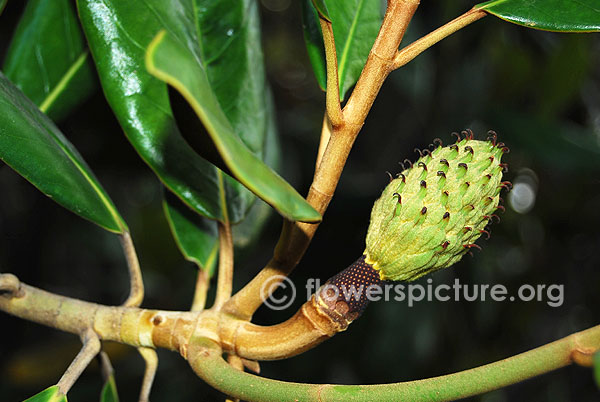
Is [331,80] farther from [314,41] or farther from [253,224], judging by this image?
[253,224]

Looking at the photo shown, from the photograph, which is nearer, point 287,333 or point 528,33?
point 287,333

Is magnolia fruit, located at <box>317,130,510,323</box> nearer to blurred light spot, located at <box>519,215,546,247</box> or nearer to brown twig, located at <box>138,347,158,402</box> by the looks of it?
brown twig, located at <box>138,347,158,402</box>

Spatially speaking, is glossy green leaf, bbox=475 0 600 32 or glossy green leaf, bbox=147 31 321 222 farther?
glossy green leaf, bbox=475 0 600 32

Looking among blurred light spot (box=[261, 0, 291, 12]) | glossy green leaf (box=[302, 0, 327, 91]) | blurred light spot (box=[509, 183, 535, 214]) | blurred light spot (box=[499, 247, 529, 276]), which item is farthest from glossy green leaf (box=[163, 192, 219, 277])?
blurred light spot (box=[261, 0, 291, 12])

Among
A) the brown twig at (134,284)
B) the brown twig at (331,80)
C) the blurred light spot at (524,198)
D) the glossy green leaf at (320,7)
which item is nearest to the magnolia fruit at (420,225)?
the brown twig at (331,80)

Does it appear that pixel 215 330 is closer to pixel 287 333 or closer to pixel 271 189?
pixel 287 333

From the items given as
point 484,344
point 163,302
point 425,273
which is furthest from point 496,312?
point 425,273

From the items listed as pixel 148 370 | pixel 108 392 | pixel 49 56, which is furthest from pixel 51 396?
pixel 49 56
